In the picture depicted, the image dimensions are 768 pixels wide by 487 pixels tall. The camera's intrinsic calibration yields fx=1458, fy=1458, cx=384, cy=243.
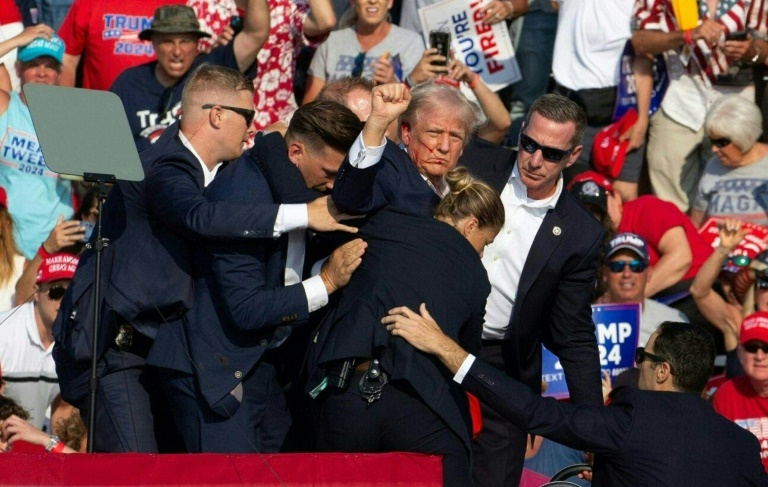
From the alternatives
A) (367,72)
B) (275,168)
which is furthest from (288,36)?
(275,168)

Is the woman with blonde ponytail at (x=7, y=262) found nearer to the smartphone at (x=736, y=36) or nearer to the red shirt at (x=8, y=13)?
the red shirt at (x=8, y=13)

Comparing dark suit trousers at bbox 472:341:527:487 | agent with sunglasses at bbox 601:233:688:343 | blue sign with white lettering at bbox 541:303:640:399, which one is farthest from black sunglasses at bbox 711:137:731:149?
dark suit trousers at bbox 472:341:527:487

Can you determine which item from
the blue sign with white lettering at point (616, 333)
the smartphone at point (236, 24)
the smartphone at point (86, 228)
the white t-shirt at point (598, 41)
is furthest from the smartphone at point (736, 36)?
the smartphone at point (86, 228)

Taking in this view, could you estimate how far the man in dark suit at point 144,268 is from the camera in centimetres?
570

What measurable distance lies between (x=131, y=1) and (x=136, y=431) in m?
4.83

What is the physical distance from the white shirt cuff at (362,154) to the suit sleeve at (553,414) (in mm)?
853

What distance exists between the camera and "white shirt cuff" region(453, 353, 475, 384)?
5371mm

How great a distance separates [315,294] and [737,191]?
15.2ft

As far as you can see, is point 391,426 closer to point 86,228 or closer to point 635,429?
point 635,429

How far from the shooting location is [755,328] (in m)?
7.84

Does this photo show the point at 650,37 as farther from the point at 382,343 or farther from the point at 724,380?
the point at 382,343

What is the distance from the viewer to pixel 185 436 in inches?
228

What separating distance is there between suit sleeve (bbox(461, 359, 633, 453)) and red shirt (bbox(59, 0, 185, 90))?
514 cm

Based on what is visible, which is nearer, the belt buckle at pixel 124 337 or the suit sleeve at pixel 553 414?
the suit sleeve at pixel 553 414
